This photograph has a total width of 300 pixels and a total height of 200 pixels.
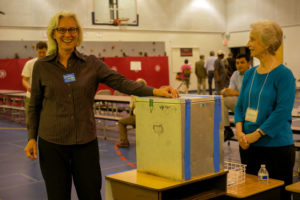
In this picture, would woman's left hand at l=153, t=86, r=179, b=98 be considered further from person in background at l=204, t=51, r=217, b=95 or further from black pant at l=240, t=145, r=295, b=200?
person in background at l=204, t=51, r=217, b=95

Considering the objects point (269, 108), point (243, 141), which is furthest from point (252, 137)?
point (269, 108)

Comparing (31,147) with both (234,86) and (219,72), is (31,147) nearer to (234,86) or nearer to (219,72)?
(234,86)

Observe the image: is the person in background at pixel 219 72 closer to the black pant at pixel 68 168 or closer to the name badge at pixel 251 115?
the name badge at pixel 251 115

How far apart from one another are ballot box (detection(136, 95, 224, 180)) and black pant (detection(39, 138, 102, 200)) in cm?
35

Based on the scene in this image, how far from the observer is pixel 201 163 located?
8.46ft

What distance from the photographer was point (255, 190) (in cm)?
285

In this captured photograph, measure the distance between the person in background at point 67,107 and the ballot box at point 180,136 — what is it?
141 mm

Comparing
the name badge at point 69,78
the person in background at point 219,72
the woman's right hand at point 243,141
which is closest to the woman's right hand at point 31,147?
the name badge at point 69,78

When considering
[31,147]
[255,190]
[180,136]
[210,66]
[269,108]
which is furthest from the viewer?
[210,66]

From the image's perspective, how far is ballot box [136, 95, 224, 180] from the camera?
2.42 m

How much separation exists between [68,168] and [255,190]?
52.3 inches

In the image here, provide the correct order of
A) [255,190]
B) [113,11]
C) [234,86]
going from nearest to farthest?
[255,190] < [234,86] < [113,11]

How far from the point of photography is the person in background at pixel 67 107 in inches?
99.7

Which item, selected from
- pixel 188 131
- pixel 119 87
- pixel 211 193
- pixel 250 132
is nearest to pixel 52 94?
pixel 119 87
